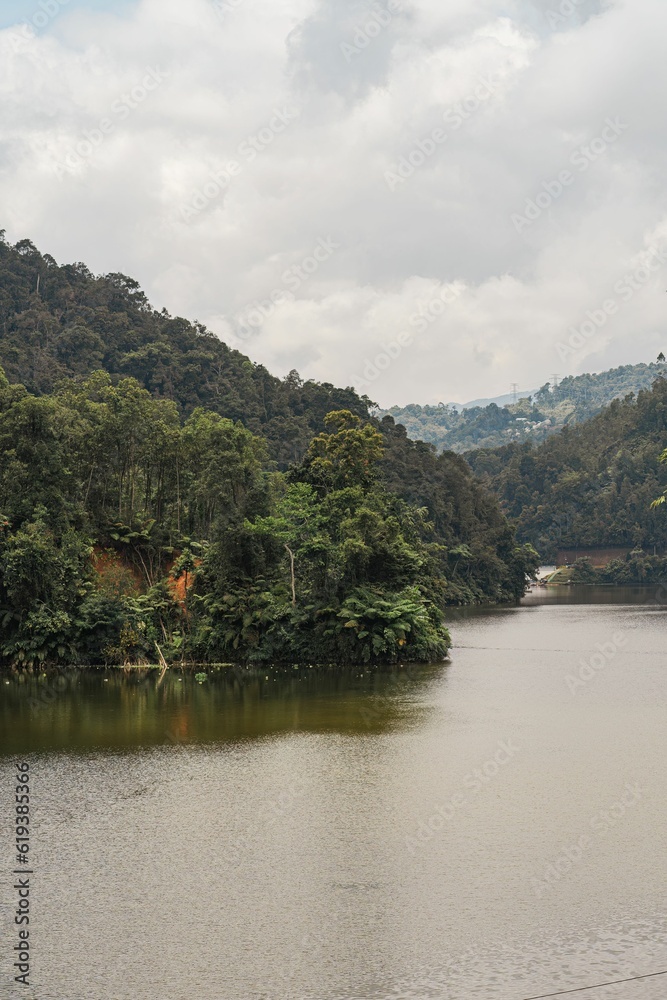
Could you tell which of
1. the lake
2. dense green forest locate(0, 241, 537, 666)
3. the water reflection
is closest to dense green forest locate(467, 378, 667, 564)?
dense green forest locate(0, 241, 537, 666)

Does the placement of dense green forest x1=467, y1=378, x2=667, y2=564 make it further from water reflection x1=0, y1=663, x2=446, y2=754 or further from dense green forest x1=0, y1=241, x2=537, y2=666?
water reflection x1=0, y1=663, x2=446, y2=754

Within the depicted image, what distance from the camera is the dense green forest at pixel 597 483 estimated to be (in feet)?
388

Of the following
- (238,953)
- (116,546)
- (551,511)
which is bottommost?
(238,953)

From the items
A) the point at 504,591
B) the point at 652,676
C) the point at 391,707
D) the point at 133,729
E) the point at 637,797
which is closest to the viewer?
the point at 637,797

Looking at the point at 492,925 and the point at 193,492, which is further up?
the point at 193,492

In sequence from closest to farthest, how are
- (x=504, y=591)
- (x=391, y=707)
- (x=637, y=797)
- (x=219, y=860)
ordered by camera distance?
(x=219, y=860)
(x=637, y=797)
(x=391, y=707)
(x=504, y=591)

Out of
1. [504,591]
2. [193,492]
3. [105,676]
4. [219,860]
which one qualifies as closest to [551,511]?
[504,591]

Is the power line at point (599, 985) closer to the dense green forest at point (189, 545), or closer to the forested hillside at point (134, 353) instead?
the dense green forest at point (189, 545)

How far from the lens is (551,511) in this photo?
12875 cm

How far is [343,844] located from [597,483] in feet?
382

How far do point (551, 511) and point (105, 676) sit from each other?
98411 mm

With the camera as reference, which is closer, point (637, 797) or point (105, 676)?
point (637, 797)

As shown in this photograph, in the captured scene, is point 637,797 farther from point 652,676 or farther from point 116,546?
point 116,546

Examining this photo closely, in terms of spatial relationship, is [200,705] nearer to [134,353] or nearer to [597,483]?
[134,353]
